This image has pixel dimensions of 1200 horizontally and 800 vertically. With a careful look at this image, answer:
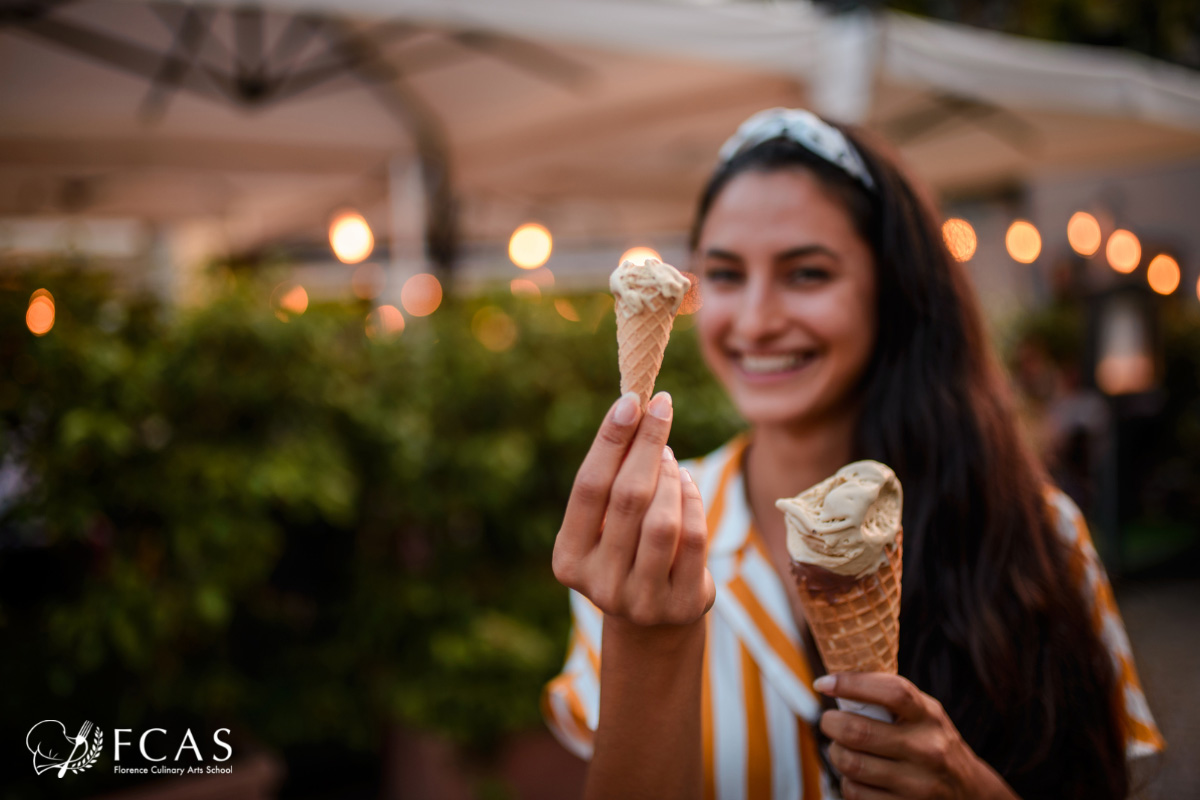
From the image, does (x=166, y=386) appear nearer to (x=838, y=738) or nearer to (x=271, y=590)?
(x=271, y=590)

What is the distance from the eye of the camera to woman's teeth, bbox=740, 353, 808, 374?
1.55m

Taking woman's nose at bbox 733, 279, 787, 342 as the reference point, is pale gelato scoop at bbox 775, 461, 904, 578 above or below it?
below

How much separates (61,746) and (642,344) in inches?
98.9

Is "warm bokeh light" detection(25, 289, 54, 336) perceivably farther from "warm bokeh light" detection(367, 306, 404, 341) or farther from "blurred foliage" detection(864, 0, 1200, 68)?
"blurred foliage" detection(864, 0, 1200, 68)

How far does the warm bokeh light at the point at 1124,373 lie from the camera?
6.98 metres

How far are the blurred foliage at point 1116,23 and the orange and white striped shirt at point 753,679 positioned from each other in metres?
9.00

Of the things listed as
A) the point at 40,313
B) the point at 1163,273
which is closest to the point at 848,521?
the point at 40,313

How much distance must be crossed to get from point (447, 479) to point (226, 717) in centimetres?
122

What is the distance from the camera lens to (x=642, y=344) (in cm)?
114

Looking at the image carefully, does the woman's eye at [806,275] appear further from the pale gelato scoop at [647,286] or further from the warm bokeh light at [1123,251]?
the warm bokeh light at [1123,251]

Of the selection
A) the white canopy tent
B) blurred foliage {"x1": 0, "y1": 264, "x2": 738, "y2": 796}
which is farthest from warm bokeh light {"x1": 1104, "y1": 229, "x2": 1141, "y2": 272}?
blurred foliage {"x1": 0, "y1": 264, "x2": 738, "y2": 796}

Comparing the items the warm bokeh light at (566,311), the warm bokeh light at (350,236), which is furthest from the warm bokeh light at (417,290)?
the warm bokeh light at (566,311)

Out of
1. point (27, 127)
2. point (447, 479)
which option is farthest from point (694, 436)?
point (27, 127)

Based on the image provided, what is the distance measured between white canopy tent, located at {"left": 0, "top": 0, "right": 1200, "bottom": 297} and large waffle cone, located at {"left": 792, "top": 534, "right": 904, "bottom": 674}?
10.3 feet
